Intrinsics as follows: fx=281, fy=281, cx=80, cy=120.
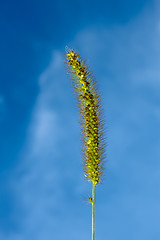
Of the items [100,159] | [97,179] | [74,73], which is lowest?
[97,179]

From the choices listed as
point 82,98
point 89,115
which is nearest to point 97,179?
point 89,115

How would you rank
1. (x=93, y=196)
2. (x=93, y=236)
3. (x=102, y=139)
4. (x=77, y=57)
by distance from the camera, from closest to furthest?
(x=93, y=236), (x=93, y=196), (x=102, y=139), (x=77, y=57)

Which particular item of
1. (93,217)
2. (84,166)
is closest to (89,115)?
(84,166)

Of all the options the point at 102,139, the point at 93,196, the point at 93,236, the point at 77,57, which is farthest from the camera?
the point at 77,57

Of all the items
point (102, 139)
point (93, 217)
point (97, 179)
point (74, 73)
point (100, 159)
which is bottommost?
point (93, 217)

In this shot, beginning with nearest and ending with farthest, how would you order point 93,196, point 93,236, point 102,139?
point 93,236 < point 93,196 < point 102,139

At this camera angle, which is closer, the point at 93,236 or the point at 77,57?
the point at 93,236

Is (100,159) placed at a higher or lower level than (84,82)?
lower

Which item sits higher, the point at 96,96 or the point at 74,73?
the point at 74,73

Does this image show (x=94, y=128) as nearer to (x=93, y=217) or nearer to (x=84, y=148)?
(x=84, y=148)

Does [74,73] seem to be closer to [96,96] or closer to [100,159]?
[96,96]
